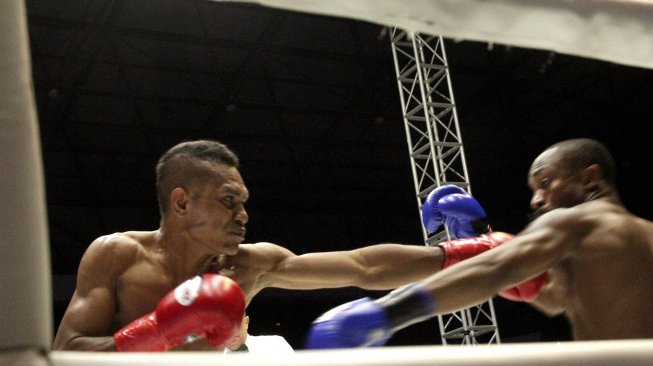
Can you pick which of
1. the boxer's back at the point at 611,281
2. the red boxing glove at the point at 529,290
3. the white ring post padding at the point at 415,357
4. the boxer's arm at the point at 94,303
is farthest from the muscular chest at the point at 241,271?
the white ring post padding at the point at 415,357

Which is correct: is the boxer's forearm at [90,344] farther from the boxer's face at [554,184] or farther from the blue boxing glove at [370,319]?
the boxer's face at [554,184]

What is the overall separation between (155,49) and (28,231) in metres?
7.00

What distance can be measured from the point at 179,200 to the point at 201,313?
2.22 ft

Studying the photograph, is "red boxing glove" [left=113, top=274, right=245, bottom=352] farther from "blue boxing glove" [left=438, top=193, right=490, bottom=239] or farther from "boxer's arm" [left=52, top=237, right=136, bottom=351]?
"blue boxing glove" [left=438, top=193, right=490, bottom=239]

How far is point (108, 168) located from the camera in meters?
8.98

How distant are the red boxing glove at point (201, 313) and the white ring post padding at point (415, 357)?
0.72 meters

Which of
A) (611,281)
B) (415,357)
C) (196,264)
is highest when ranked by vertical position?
(196,264)

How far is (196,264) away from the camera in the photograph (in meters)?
2.08

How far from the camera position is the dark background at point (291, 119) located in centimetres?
723

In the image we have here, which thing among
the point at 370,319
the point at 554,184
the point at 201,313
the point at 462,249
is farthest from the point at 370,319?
the point at 462,249

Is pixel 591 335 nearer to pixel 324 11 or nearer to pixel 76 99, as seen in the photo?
pixel 324 11

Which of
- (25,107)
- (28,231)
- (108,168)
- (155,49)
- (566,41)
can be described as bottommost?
(28,231)

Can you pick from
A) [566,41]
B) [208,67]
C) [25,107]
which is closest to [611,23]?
[566,41]

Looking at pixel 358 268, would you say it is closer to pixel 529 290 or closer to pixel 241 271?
pixel 241 271
